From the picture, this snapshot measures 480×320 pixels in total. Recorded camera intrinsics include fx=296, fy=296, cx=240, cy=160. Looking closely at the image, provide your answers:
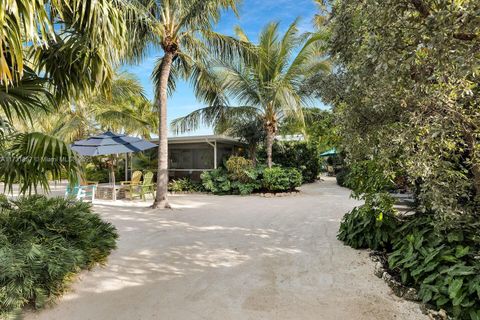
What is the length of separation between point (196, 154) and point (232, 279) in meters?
13.1

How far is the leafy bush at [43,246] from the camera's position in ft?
10.2

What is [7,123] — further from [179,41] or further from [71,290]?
[179,41]

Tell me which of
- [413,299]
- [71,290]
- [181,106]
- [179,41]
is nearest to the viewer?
[413,299]

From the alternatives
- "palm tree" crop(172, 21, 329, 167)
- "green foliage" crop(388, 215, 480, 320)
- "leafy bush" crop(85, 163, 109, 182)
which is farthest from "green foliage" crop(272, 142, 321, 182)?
"green foliage" crop(388, 215, 480, 320)

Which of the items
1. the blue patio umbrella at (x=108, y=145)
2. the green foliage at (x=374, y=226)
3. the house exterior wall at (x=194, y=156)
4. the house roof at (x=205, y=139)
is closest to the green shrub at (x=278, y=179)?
the house roof at (x=205, y=139)

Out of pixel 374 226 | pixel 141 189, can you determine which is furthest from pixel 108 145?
pixel 374 226

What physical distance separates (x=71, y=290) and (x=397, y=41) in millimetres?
4455

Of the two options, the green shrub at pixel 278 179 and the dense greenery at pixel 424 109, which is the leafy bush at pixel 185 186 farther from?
the dense greenery at pixel 424 109

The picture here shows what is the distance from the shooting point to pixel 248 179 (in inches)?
534

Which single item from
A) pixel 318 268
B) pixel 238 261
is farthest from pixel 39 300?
pixel 318 268

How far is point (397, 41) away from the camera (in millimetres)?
2441

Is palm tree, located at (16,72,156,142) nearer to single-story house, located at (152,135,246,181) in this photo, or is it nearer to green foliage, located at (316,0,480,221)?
single-story house, located at (152,135,246,181)

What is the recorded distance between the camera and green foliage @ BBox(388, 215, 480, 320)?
9.86 ft

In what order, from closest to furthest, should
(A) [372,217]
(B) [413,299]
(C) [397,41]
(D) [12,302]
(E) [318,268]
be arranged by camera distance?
(C) [397,41] → (D) [12,302] → (B) [413,299] → (E) [318,268] → (A) [372,217]
